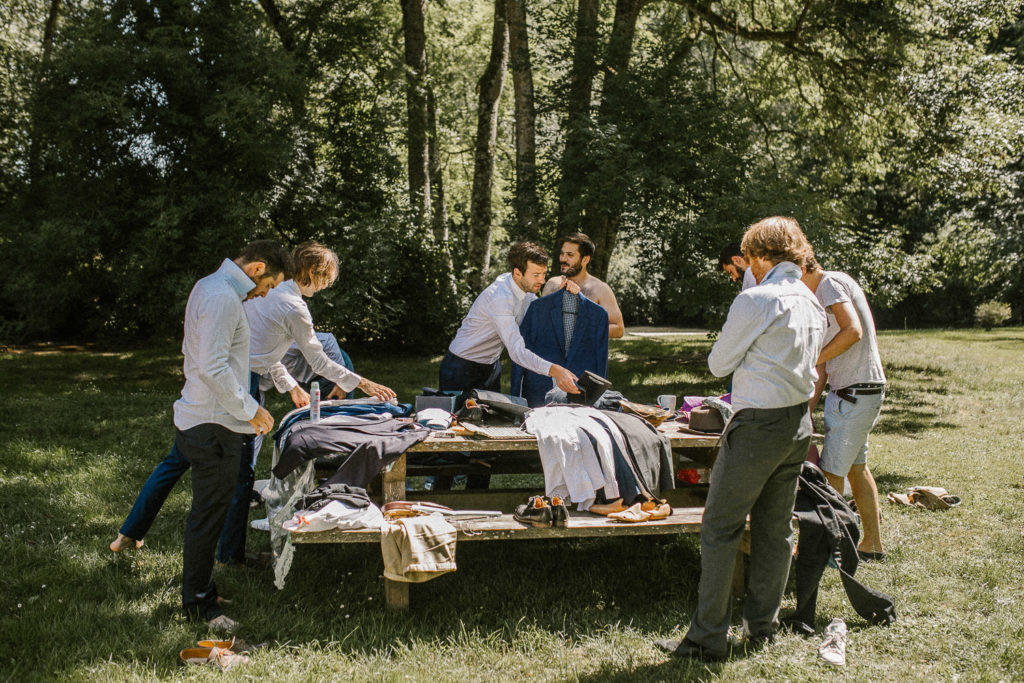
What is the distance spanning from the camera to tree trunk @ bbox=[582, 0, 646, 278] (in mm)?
12328

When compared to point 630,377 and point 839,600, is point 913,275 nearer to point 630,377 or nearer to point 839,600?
point 630,377

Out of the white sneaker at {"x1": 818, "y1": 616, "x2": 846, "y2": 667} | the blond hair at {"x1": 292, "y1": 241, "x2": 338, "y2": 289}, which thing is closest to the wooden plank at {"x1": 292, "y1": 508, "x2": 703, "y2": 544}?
the white sneaker at {"x1": 818, "y1": 616, "x2": 846, "y2": 667}

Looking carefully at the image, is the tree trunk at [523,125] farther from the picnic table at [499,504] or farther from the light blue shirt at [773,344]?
the light blue shirt at [773,344]

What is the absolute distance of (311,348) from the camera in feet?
16.7

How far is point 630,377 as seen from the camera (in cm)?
1462

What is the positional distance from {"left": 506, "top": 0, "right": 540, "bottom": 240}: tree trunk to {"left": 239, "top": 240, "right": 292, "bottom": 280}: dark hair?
32.3 ft

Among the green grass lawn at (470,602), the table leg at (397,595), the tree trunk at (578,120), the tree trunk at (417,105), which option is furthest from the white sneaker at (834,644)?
the tree trunk at (417,105)

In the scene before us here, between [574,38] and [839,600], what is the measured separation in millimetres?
11296

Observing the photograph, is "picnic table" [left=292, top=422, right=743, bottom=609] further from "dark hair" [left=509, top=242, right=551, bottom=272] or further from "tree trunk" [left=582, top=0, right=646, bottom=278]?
"tree trunk" [left=582, top=0, right=646, bottom=278]

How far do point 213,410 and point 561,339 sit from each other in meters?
2.92

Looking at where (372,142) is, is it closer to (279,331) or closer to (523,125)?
(523,125)

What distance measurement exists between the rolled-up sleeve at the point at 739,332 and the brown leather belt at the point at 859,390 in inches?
67.0

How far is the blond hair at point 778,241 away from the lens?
3758 millimetres

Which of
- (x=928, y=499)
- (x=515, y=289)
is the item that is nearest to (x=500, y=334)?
(x=515, y=289)
